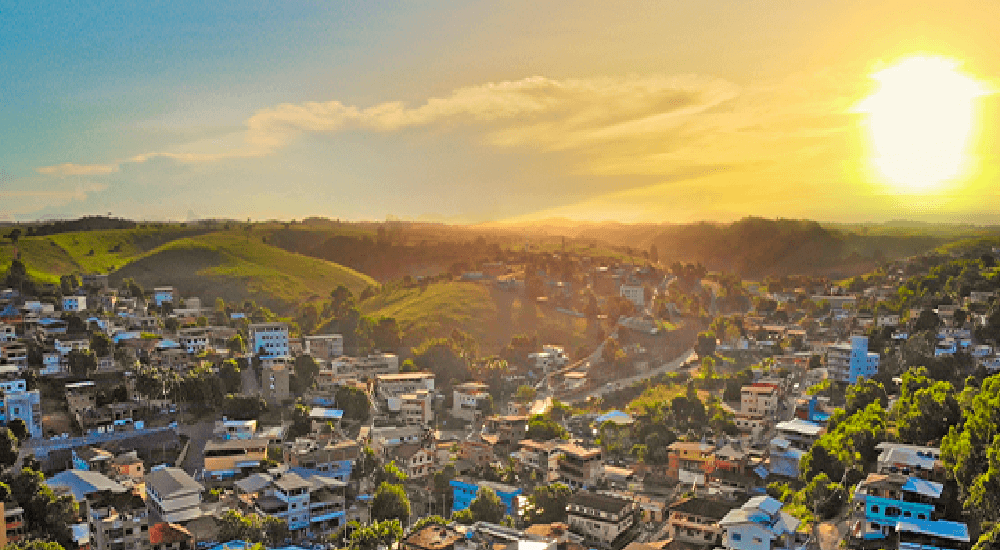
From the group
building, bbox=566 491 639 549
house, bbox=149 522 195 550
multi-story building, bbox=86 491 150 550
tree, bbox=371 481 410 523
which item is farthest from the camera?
tree, bbox=371 481 410 523

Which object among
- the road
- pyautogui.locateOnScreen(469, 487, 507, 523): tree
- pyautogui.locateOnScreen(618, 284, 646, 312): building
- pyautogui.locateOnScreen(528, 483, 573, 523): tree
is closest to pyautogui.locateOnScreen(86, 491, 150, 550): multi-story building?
pyautogui.locateOnScreen(469, 487, 507, 523): tree

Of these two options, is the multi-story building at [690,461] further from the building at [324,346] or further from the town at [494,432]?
the building at [324,346]

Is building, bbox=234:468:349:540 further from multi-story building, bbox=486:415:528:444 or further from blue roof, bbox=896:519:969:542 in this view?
blue roof, bbox=896:519:969:542

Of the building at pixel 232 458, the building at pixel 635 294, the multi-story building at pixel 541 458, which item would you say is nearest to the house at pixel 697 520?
the multi-story building at pixel 541 458

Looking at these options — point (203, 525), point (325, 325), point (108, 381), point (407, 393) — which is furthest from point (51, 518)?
point (325, 325)

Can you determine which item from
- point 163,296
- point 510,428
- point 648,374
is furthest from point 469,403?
point 163,296

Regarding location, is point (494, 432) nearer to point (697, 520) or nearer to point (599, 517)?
point (599, 517)
